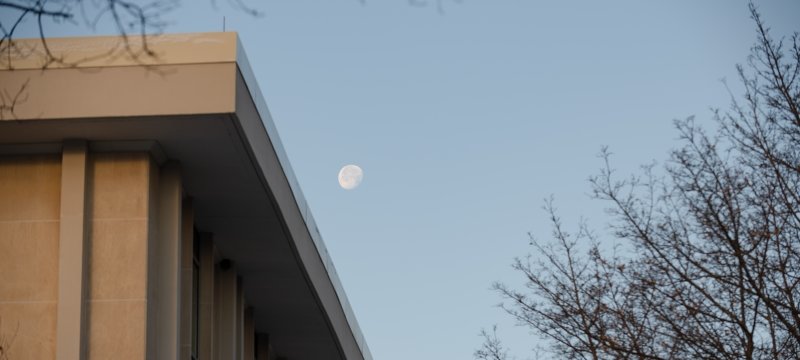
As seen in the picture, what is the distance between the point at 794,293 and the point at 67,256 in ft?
28.8

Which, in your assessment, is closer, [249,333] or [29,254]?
[29,254]

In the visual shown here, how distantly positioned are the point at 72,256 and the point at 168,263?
4.52 feet

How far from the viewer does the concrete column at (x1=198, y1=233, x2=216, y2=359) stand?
68.8 ft

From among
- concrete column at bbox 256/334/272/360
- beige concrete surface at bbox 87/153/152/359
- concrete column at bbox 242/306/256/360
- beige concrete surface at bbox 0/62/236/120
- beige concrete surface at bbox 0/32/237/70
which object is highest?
concrete column at bbox 256/334/272/360

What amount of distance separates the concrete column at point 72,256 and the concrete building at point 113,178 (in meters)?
0.01

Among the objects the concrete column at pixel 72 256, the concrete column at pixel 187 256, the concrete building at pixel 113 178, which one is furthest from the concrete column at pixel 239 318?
the concrete column at pixel 72 256

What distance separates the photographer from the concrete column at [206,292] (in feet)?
68.8

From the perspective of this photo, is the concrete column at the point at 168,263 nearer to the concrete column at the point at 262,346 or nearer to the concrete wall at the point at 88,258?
the concrete wall at the point at 88,258

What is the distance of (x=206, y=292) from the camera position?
69.5ft

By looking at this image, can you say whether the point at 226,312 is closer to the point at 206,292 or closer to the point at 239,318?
the point at 239,318

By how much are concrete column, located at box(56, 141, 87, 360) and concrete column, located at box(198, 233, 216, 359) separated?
4349mm

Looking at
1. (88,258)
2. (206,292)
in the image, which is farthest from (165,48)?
(206,292)

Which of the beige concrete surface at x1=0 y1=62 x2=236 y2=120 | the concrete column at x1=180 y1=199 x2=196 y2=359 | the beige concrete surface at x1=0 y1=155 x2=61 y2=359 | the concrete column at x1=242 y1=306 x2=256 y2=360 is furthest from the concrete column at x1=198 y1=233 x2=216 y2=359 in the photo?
the beige concrete surface at x1=0 y1=62 x2=236 y2=120

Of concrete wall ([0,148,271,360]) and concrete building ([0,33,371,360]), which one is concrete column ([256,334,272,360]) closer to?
concrete building ([0,33,371,360])
